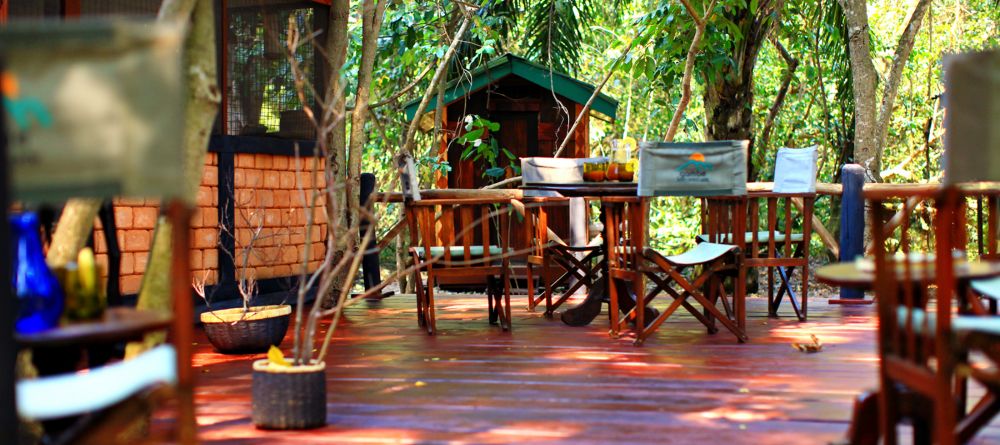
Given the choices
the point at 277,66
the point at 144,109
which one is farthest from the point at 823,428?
the point at 277,66

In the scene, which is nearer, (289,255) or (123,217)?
(123,217)

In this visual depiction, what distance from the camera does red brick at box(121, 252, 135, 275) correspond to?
6.17 metres

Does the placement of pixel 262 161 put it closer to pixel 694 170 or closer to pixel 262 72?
pixel 262 72

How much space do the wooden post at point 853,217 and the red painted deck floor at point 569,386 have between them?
114cm

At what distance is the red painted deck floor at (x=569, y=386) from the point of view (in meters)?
3.46

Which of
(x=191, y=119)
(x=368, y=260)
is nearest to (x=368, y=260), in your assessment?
(x=368, y=260)

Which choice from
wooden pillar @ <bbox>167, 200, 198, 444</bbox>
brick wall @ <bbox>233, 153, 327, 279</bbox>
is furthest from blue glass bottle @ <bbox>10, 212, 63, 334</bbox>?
brick wall @ <bbox>233, 153, 327, 279</bbox>

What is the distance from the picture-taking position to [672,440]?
10.8ft

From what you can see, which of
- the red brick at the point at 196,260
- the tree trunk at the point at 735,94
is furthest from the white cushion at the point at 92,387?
the tree trunk at the point at 735,94

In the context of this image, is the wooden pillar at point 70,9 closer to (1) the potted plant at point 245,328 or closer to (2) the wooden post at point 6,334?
(1) the potted plant at point 245,328

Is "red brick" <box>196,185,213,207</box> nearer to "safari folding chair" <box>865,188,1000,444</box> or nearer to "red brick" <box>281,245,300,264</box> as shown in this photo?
"red brick" <box>281,245,300,264</box>

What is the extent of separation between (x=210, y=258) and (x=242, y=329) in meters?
1.80

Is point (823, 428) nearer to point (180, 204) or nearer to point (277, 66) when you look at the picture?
point (180, 204)

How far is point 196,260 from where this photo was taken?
265 inches
